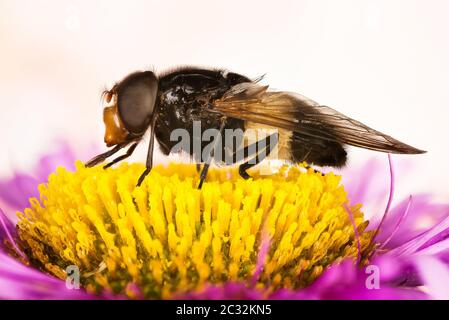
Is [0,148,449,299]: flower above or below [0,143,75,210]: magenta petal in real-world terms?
above

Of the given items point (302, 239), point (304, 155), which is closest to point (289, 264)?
point (302, 239)

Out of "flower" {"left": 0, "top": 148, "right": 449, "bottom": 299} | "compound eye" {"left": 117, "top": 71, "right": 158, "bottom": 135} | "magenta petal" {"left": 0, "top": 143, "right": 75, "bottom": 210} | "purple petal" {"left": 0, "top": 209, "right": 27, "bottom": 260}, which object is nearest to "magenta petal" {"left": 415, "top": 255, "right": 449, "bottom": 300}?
"flower" {"left": 0, "top": 148, "right": 449, "bottom": 299}

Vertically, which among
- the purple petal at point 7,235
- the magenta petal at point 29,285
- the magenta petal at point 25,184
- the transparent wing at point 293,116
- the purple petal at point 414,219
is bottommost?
the purple petal at point 414,219

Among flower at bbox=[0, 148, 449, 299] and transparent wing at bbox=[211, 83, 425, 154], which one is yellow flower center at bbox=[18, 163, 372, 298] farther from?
transparent wing at bbox=[211, 83, 425, 154]

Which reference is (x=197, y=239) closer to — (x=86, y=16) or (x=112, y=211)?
(x=112, y=211)

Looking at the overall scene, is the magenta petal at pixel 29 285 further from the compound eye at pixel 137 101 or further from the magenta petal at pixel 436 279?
the magenta petal at pixel 436 279

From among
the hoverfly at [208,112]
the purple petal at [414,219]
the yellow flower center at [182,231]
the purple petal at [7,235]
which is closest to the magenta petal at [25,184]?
the purple petal at [7,235]

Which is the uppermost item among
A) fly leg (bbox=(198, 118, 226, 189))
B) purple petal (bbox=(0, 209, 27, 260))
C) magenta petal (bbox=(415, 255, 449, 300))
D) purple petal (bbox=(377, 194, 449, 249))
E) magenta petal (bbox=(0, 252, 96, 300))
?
fly leg (bbox=(198, 118, 226, 189))

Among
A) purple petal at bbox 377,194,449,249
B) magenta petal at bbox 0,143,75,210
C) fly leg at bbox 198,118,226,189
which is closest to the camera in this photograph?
fly leg at bbox 198,118,226,189
